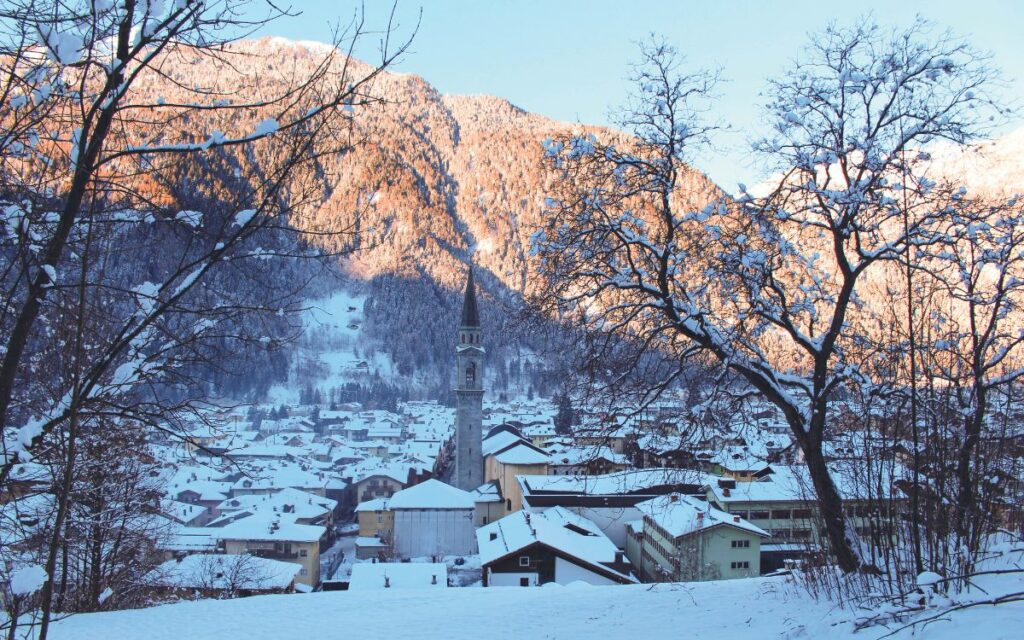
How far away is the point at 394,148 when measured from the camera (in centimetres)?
15062

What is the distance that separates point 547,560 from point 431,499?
507 inches

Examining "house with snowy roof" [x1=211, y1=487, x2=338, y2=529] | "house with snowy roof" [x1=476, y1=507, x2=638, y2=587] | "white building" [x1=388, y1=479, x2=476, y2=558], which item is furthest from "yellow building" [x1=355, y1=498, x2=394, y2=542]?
"house with snowy roof" [x1=476, y1=507, x2=638, y2=587]

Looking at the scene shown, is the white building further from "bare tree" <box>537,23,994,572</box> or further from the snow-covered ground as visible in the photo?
the snow-covered ground

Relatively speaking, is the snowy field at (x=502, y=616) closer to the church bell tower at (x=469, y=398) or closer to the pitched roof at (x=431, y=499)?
the pitched roof at (x=431, y=499)

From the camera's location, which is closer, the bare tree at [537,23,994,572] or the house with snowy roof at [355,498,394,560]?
the bare tree at [537,23,994,572]

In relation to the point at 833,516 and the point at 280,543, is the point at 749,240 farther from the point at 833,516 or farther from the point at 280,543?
the point at 280,543

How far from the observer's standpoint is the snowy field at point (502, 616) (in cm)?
515

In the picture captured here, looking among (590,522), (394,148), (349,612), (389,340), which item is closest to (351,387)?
(389,340)

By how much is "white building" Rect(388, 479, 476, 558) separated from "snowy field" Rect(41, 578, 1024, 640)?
2196 cm

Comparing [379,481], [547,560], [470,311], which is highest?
[470,311]

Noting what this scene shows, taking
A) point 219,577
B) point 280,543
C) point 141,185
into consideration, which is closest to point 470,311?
point 280,543

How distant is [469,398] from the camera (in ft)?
136

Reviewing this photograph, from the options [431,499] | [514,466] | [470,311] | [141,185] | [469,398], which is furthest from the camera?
[470,311]

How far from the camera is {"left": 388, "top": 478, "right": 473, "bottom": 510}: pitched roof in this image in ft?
100
